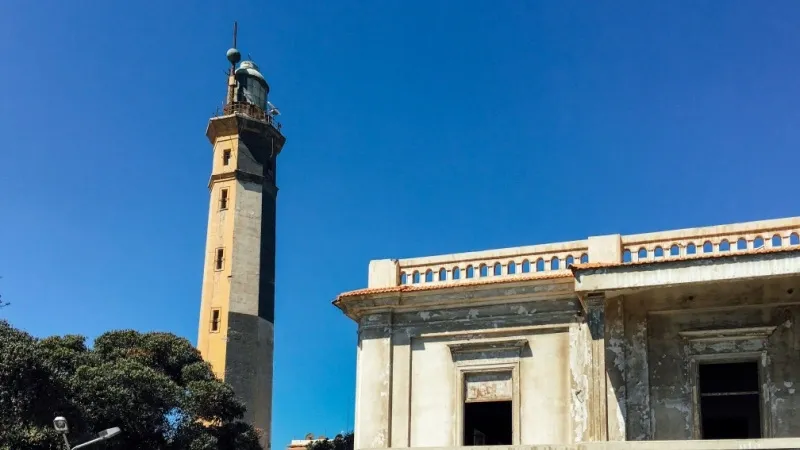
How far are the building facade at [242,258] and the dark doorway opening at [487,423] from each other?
23.0 metres

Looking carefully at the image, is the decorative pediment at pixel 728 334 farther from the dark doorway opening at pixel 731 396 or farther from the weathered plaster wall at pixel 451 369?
the weathered plaster wall at pixel 451 369

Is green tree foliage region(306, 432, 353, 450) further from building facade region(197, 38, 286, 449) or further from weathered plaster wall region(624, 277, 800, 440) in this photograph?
weathered plaster wall region(624, 277, 800, 440)

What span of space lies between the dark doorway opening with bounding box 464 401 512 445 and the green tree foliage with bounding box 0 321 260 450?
10155 mm

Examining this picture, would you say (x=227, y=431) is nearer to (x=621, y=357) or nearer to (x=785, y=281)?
(x=621, y=357)

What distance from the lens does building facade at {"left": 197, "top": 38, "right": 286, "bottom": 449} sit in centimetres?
3981

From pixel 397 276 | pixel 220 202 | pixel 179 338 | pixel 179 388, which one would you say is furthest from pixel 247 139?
pixel 397 276

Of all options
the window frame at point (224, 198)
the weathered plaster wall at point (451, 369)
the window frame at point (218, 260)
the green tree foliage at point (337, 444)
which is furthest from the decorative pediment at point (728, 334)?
the window frame at point (224, 198)

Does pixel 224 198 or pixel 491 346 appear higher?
pixel 224 198

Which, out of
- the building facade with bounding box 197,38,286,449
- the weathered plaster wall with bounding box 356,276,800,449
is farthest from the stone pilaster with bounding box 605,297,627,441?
the building facade with bounding box 197,38,286,449

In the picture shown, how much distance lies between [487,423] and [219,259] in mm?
26532

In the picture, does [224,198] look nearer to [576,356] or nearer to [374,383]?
[374,383]

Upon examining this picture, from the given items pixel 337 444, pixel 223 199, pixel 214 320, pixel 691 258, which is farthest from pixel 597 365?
pixel 223 199

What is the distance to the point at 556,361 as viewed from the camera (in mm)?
15344

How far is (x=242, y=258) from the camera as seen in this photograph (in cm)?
4134
